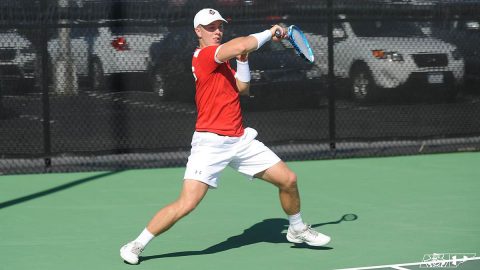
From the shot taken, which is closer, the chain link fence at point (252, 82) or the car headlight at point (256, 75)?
the chain link fence at point (252, 82)

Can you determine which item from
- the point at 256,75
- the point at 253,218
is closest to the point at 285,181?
the point at 253,218

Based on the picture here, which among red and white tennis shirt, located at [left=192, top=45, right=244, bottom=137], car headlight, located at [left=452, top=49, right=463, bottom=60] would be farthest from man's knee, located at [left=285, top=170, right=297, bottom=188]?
car headlight, located at [left=452, top=49, right=463, bottom=60]

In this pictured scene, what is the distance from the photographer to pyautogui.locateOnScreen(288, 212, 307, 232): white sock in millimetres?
8148

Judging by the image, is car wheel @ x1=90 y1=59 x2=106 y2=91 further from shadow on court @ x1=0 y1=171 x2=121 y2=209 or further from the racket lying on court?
the racket lying on court

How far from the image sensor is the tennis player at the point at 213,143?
7.71m

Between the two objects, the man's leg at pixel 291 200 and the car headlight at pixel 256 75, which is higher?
the car headlight at pixel 256 75

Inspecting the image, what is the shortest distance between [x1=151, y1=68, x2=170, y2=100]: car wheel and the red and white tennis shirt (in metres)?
5.09

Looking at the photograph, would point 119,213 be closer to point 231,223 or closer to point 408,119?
point 231,223

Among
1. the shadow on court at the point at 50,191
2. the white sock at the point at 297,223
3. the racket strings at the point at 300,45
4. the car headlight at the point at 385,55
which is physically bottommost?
the shadow on court at the point at 50,191

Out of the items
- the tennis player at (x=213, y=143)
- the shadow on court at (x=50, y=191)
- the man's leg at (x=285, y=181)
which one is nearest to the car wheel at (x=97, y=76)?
the shadow on court at (x=50, y=191)

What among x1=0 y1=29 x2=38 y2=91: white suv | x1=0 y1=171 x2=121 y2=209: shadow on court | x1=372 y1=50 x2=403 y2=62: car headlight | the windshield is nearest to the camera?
x1=0 y1=171 x2=121 y2=209: shadow on court

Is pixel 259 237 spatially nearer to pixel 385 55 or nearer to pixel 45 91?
pixel 45 91

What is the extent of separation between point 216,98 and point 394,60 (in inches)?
257

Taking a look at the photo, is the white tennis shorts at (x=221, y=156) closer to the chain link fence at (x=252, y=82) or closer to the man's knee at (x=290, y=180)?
the man's knee at (x=290, y=180)
